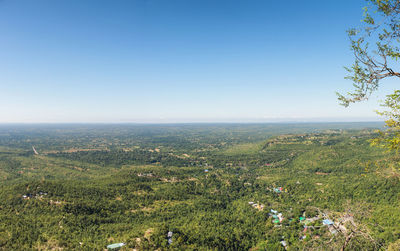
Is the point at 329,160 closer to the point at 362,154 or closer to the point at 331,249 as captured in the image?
the point at 362,154

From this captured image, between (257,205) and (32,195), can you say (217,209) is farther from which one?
(32,195)

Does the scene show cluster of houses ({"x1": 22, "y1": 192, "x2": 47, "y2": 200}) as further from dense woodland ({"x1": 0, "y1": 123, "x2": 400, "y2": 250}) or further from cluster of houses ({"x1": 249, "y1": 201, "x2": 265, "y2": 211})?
cluster of houses ({"x1": 249, "y1": 201, "x2": 265, "y2": 211})

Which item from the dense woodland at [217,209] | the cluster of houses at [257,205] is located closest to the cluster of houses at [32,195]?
the dense woodland at [217,209]

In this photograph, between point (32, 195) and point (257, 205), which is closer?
point (32, 195)

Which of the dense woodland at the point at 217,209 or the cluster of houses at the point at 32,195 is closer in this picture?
the dense woodland at the point at 217,209

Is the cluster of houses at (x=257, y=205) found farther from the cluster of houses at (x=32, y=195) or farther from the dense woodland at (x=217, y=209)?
the cluster of houses at (x=32, y=195)

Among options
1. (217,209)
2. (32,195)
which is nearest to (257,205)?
(217,209)

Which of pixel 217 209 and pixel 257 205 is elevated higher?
pixel 257 205

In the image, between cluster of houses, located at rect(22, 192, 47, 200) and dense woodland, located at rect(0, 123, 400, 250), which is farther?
cluster of houses, located at rect(22, 192, 47, 200)

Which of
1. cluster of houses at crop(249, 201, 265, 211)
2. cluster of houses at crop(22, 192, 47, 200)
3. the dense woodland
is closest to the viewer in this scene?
the dense woodland

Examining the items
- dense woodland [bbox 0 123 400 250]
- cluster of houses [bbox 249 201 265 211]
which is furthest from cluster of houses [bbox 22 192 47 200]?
cluster of houses [bbox 249 201 265 211]

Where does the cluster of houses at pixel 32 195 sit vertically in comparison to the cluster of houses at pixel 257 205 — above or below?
above
